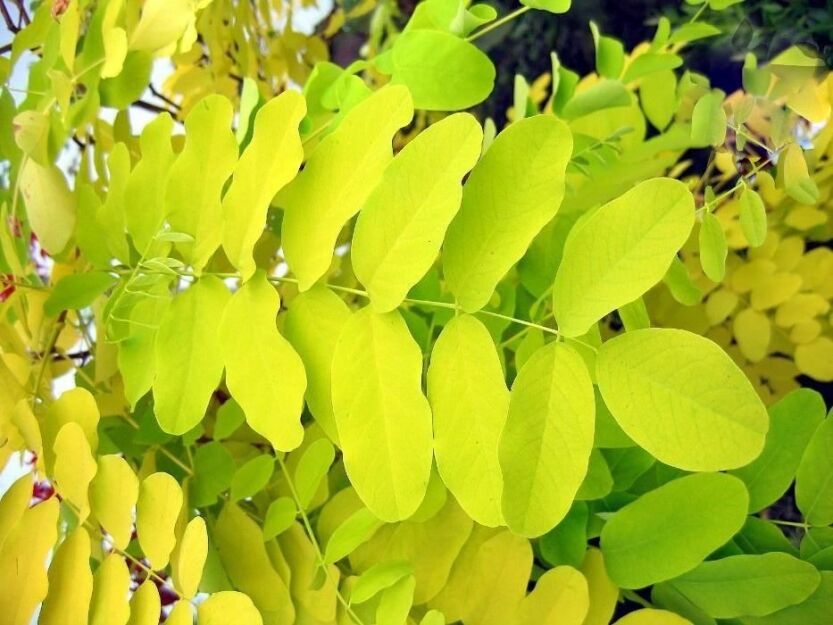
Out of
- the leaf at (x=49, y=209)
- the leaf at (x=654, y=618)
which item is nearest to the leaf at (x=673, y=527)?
the leaf at (x=654, y=618)

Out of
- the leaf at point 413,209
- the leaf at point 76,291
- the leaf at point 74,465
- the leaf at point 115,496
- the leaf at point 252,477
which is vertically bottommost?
the leaf at point 252,477

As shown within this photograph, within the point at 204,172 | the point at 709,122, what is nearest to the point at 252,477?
the point at 204,172

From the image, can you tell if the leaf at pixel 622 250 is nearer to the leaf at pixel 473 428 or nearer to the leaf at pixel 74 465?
the leaf at pixel 473 428

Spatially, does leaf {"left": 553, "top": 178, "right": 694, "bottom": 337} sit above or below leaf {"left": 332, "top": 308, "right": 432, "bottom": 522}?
above

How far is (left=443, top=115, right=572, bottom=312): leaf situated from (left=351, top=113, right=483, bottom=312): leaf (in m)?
0.01

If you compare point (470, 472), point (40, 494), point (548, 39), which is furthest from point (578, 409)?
point (548, 39)

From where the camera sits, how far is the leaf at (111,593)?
28cm

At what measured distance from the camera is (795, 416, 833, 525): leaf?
268 millimetres

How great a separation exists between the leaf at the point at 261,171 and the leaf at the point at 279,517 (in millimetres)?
100

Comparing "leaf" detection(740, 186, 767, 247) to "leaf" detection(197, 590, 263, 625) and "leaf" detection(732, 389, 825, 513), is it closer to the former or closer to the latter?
"leaf" detection(732, 389, 825, 513)

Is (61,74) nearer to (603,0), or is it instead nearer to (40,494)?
(40,494)

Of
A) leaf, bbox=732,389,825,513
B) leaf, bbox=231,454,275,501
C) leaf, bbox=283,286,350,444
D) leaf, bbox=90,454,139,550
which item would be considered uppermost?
leaf, bbox=283,286,350,444

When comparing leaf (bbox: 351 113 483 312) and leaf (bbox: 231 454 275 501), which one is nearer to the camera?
leaf (bbox: 351 113 483 312)

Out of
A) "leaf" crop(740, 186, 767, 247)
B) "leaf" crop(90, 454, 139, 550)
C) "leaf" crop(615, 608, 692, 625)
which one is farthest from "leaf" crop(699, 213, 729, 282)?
"leaf" crop(90, 454, 139, 550)
